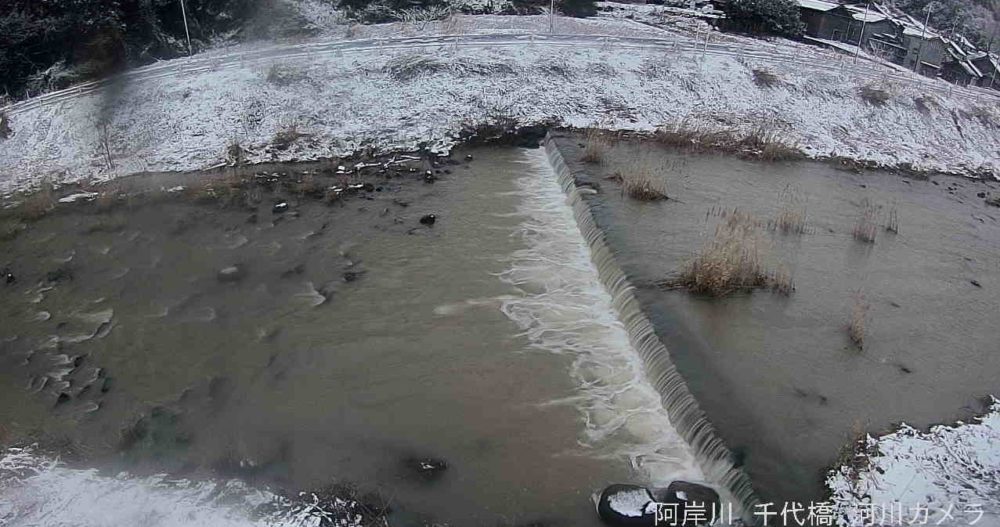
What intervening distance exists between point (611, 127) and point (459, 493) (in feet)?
48.5

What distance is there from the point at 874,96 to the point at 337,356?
69.4 feet

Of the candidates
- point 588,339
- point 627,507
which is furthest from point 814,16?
point 627,507

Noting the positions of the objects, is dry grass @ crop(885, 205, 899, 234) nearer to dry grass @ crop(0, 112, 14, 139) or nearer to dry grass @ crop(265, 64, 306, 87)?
dry grass @ crop(265, 64, 306, 87)


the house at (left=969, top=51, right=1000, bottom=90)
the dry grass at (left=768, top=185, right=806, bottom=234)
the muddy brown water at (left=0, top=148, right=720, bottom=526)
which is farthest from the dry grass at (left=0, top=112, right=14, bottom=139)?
the house at (left=969, top=51, right=1000, bottom=90)

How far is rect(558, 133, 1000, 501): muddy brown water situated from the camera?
337 inches

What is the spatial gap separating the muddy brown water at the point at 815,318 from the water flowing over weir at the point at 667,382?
138 mm

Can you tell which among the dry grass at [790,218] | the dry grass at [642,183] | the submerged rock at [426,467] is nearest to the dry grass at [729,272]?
the dry grass at [790,218]

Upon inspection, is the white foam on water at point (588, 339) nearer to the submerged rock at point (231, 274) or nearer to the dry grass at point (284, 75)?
the submerged rock at point (231, 274)

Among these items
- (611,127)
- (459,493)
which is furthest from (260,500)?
(611,127)


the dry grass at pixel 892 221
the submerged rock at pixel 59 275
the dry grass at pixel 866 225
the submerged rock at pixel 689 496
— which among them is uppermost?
the submerged rock at pixel 59 275

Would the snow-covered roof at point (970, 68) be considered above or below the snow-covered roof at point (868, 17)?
below

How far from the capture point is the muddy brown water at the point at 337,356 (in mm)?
8273

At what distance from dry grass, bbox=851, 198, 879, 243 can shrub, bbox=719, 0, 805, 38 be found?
52.6 ft

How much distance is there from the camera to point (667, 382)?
934cm
